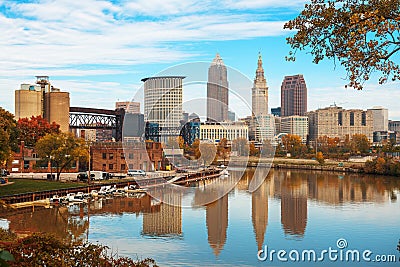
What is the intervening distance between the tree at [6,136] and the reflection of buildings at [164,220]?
21.6 ft

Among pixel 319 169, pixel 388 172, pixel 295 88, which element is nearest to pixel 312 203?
pixel 388 172

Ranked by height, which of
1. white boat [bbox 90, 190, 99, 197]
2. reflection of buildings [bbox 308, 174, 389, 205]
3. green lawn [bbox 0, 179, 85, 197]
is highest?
green lawn [bbox 0, 179, 85, 197]

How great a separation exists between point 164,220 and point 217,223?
2.23 metres

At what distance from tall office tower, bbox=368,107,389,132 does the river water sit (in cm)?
11029

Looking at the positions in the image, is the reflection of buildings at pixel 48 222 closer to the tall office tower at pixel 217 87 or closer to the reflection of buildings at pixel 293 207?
the tall office tower at pixel 217 87

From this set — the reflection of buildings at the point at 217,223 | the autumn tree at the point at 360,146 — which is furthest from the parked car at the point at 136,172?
the autumn tree at the point at 360,146

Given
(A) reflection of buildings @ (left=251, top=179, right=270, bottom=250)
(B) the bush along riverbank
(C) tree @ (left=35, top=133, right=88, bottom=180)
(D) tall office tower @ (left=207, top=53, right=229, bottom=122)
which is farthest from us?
(C) tree @ (left=35, top=133, right=88, bottom=180)

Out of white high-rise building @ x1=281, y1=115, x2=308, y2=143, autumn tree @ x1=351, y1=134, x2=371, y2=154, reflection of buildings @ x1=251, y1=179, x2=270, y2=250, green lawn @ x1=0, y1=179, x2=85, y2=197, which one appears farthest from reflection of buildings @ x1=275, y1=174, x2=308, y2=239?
white high-rise building @ x1=281, y1=115, x2=308, y2=143

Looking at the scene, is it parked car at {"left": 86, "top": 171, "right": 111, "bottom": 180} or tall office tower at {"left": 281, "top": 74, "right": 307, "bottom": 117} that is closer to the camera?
parked car at {"left": 86, "top": 171, "right": 111, "bottom": 180}

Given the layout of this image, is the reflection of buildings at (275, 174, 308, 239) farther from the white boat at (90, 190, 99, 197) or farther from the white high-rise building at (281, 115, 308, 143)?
the white high-rise building at (281, 115, 308, 143)

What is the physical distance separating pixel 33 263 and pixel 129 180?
27.1 metres

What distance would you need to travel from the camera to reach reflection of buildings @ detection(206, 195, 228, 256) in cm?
1680

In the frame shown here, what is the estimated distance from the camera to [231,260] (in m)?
14.7

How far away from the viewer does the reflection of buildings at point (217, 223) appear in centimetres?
1680
